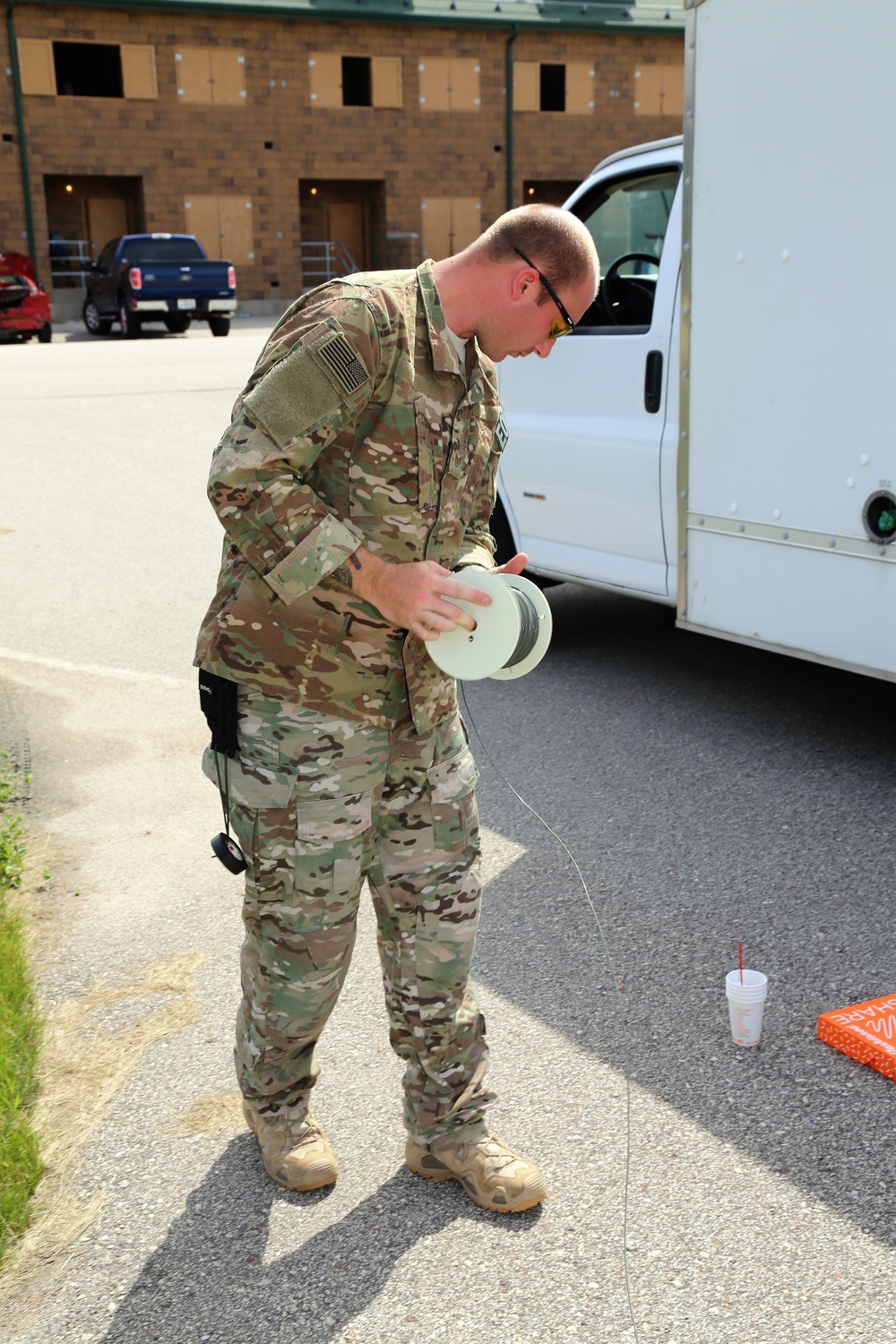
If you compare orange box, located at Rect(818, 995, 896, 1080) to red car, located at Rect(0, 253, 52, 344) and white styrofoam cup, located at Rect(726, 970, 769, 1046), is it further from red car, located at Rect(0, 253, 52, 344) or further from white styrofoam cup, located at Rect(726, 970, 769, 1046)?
red car, located at Rect(0, 253, 52, 344)

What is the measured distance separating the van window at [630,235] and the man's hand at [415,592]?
3421mm

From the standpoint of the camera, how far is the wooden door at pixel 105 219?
117 ft

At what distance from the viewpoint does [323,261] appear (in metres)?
36.6

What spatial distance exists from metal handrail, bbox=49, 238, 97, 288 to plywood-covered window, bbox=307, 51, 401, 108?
7.13 m

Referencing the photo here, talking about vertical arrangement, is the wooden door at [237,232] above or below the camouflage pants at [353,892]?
above

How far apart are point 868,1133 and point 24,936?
7.74ft

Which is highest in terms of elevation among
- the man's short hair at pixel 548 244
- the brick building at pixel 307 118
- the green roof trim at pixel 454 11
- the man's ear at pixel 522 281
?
the green roof trim at pixel 454 11

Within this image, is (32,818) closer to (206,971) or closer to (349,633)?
(206,971)

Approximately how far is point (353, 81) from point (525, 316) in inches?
1446

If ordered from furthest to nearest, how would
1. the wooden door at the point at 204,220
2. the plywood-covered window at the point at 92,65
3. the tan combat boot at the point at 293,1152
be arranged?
the wooden door at the point at 204,220 → the plywood-covered window at the point at 92,65 → the tan combat boot at the point at 293,1152

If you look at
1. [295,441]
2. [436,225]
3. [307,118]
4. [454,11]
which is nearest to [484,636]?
[295,441]

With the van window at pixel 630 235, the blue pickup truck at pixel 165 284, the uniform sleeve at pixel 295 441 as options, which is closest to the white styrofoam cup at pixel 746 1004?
the uniform sleeve at pixel 295 441

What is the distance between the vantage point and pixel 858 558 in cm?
443

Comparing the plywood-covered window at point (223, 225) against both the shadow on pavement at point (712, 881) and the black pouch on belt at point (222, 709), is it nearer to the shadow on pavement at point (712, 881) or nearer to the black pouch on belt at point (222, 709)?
the shadow on pavement at point (712, 881)
